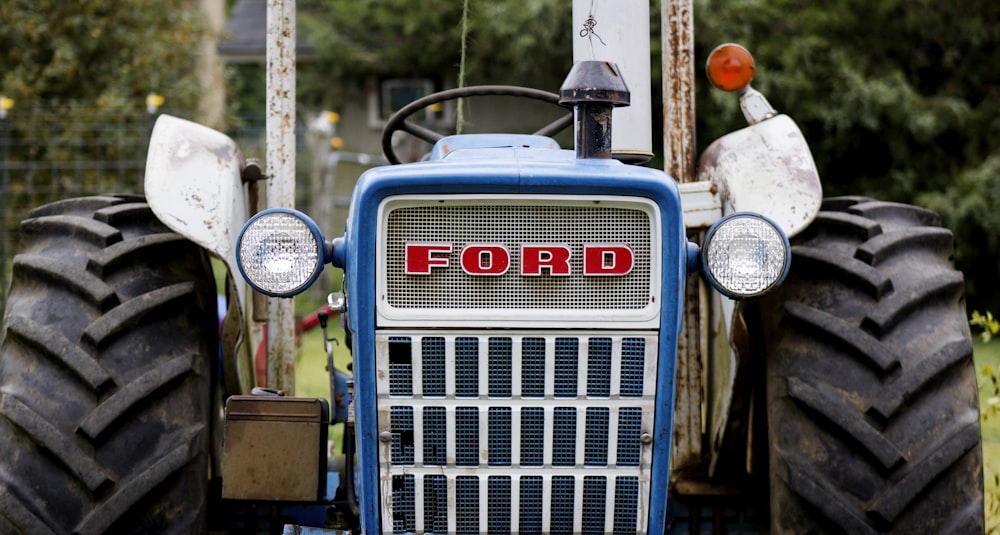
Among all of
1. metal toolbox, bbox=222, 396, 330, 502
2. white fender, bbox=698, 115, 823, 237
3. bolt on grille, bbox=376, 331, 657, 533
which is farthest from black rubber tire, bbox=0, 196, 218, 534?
white fender, bbox=698, 115, 823, 237

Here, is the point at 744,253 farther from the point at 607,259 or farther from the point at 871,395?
the point at 871,395

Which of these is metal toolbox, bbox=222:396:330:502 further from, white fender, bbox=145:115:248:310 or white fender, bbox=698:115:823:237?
white fender, bbox=698:115:823:237

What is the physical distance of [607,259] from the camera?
3020 mm

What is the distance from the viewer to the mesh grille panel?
300cm

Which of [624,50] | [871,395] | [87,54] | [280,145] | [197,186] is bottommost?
[871,395]

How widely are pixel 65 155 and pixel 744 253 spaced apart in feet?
33.9

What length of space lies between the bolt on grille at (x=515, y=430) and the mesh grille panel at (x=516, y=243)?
8 cm

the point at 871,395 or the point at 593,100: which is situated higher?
the point at 593,100

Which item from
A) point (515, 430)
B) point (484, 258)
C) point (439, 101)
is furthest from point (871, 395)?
point (439, 101)

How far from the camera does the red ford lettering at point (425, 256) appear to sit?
9.82 ft

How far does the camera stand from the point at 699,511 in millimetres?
3951

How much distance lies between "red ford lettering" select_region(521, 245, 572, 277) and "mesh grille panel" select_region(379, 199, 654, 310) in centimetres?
1

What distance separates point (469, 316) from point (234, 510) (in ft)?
3.97

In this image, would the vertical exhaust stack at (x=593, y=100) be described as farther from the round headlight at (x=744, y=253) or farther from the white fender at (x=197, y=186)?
the white fender at (x=197, y=186)
